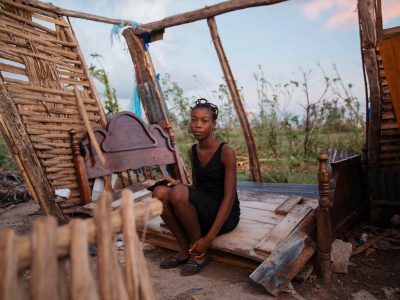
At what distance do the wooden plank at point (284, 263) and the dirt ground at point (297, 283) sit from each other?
4.7 inches

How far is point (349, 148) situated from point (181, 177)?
4109mm

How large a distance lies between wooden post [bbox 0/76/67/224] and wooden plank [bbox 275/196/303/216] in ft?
8.79

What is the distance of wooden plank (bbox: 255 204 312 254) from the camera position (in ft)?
9.06

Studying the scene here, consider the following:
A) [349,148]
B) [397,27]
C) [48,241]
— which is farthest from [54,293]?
[349,148]

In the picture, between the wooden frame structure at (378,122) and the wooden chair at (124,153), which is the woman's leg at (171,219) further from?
the wooden frame structure at (378,122)

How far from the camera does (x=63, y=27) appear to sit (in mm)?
4969

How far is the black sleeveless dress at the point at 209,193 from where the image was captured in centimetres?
282

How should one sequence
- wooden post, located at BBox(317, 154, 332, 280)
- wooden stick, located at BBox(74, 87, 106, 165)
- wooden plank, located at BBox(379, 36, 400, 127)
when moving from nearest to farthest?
1. wooden plank, located at BBox(379, 36, 400, 127)
2. wooden post, located at BBox(317, 154, 332, 280)
3. wooden stick, located at BBox(74, 87, 106, 165)

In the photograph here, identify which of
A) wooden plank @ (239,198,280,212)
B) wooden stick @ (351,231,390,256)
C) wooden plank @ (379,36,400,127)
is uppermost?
wooden plank @ (379,36,400,127)

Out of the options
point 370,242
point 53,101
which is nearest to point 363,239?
point 370,242

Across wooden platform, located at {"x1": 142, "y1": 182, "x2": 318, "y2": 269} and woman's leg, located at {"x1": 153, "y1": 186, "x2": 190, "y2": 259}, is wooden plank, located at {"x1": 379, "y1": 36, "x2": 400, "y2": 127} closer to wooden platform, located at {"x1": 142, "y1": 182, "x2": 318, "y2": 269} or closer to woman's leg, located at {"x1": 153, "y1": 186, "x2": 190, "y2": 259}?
wooden platform, located at {"x1": 142, "y1": 182, "x2": 318, "y2": 269}

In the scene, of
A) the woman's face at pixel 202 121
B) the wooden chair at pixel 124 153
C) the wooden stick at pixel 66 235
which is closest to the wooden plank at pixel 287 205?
the woman's face at pixel 202 121

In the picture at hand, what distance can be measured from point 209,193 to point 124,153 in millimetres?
2136

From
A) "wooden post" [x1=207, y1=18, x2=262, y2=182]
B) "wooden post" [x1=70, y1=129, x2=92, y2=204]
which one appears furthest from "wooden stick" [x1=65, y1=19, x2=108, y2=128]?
"wooden post" [x1=207, y1=18, x2=262, y2=182]
